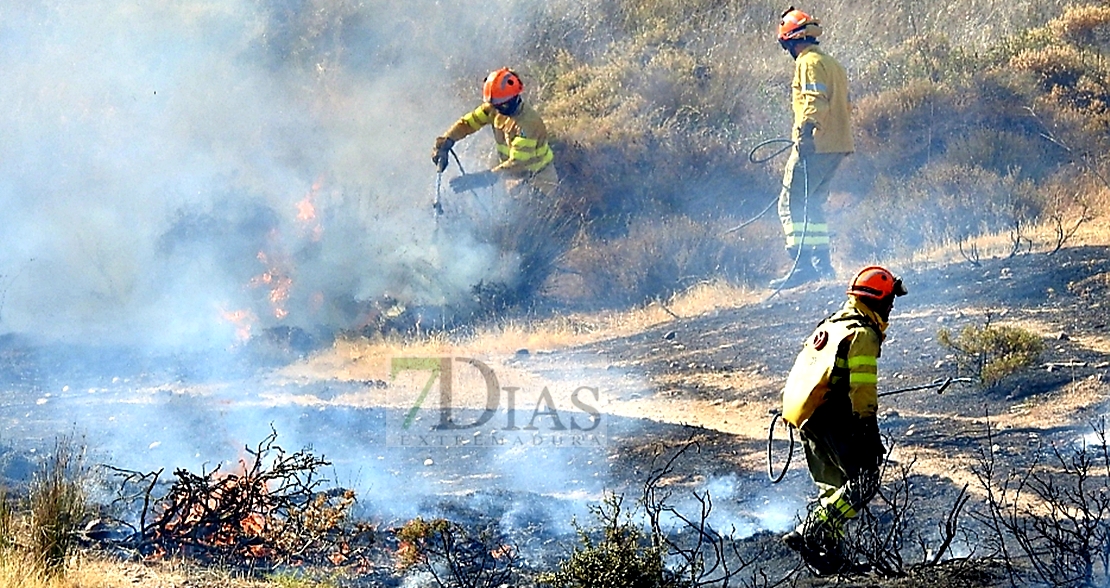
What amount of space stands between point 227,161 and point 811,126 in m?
9.31

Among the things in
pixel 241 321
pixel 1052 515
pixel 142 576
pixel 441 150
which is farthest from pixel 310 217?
pixel 1052 515

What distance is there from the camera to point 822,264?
11.3 m

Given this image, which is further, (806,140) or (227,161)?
(227,161)

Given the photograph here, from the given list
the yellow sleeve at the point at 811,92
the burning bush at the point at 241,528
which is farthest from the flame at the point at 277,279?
the burning bush at the point at 241,528

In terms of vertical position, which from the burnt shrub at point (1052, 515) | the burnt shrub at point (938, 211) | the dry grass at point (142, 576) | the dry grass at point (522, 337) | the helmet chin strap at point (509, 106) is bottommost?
the burnt shrub at point (1052, 515)

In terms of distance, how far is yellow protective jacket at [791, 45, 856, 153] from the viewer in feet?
34.4

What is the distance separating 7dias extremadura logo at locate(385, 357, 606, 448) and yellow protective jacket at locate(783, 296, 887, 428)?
126 inches

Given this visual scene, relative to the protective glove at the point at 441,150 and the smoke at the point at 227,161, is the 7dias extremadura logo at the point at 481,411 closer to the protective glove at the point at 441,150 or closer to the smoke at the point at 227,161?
the smoke at the point at 227,161

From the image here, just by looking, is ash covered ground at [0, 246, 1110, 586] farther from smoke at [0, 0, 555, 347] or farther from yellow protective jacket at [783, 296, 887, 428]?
smoke at [0, 0, 555, 347]

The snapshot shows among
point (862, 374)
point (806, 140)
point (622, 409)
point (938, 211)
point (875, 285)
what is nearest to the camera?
point (862, 374)

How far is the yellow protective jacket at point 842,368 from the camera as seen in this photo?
→ 17.8 ft

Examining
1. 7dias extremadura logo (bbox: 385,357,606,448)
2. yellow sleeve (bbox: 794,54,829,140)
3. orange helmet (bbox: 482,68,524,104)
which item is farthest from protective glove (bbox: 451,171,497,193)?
yellow sleeve (bbox: 794,54,829,140)

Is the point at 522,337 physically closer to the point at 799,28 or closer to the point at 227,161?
the point at 799,28

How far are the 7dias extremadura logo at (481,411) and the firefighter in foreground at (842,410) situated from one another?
3208 mm
